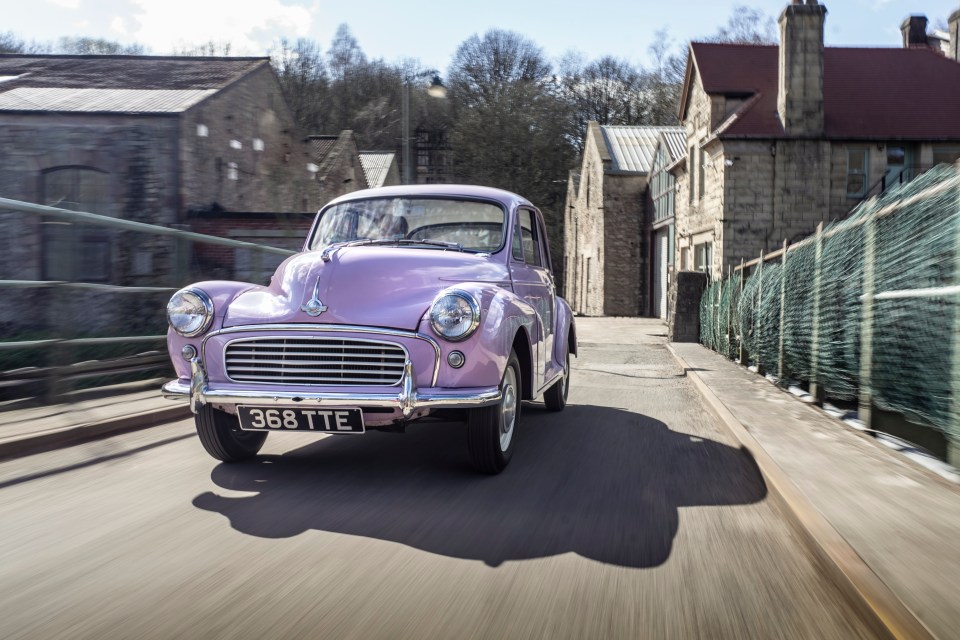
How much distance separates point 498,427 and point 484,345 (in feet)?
1.85

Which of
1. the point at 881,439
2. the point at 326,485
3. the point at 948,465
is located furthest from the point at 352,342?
the point at 881,439

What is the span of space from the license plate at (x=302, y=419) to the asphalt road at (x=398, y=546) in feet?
1.16

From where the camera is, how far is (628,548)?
3.67 metres

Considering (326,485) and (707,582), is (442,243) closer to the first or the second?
(326,485)

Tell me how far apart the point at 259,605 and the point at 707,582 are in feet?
5.56

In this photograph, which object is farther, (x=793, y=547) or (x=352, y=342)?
(x=352, y=342)

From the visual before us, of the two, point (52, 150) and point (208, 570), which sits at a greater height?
point (52, 150)

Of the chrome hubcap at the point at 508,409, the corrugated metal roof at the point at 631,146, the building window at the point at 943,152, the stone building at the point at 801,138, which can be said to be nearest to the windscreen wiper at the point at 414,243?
the chrome hubcap at the point at 508,409

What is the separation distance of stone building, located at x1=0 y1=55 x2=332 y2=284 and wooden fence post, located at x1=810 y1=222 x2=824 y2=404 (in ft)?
52.0

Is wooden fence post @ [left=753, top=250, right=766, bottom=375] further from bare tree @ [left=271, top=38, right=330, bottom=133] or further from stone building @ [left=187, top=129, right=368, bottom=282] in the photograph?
bare tree @ [left=271, top=38, right=330, bottom=133]

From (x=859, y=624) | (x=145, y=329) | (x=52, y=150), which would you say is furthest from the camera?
(x=52, y=150)

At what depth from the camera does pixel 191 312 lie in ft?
16.3

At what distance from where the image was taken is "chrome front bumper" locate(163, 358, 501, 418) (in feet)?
14.6

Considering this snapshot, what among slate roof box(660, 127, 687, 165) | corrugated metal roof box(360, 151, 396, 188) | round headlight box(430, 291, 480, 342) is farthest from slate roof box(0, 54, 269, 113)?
round headlight box(430, 291, 480, 342)
